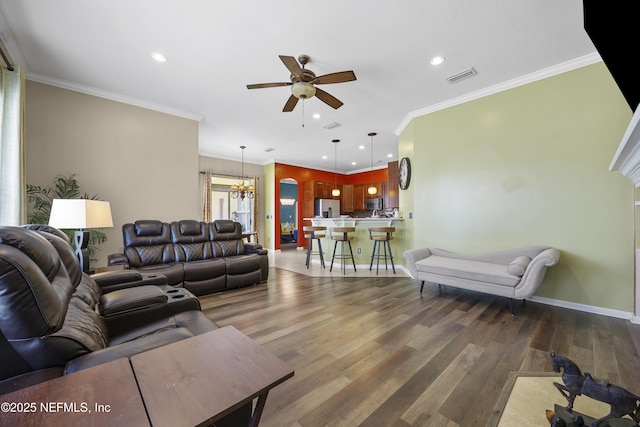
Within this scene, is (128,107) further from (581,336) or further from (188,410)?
(581,336)

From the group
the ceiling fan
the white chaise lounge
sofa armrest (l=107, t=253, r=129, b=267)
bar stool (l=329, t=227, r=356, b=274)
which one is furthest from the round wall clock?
sofa armrest (l=107, t=253, r=129, b=267)

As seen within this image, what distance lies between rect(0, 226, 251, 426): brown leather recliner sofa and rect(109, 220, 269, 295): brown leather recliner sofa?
6.28ft

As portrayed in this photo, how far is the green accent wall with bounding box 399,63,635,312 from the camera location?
9.14ft

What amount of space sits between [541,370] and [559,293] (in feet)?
6.08

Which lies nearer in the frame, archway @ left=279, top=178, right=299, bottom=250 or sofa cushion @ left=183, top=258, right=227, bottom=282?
sofa cushion @ left=183, top=258, right=227, bottom=282

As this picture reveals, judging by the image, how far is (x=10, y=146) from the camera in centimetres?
265

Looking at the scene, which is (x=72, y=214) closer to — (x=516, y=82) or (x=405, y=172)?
(x=405, y=172)

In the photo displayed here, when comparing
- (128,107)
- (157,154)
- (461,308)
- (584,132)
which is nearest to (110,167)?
(157,154)

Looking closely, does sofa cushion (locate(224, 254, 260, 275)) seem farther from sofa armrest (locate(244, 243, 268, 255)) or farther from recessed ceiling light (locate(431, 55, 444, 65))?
recessed ceiling light (locate(431, 55, 444, 65))

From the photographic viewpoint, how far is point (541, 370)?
1827 mm

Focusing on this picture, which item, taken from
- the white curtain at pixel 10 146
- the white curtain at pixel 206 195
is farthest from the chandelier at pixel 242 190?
the white curtain at pixel 10 146

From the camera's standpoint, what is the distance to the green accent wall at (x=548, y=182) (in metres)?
2.79

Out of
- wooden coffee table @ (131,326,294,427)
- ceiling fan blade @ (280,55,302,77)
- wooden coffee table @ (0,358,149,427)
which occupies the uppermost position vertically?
ceiling fan blade @ (280,55,302,77)

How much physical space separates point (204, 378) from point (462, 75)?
409 cm
